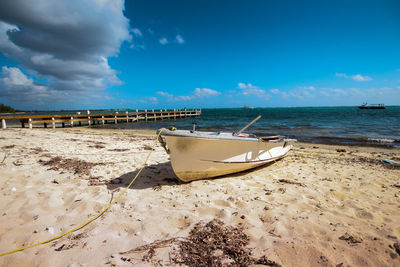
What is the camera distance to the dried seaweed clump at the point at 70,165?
490 cm

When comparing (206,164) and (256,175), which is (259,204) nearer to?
(206,164)

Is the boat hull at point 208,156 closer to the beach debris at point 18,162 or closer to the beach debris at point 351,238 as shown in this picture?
the beach debris at point 351,238

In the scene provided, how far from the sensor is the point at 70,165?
5277 mm

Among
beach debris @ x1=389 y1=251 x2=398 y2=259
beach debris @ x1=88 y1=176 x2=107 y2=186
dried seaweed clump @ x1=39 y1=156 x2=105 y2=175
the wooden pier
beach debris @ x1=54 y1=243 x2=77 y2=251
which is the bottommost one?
beach debris @ x1=389 y1=251 x2=398 y2=259

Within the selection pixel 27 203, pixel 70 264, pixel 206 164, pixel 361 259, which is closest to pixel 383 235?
pixel 361 259

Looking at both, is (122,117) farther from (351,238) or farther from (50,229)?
(351,238)

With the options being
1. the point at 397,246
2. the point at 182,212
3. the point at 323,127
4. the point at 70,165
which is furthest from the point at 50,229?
the point at 323,127

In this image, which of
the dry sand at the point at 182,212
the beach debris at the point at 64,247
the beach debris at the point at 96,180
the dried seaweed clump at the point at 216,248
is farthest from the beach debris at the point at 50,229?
the dried seaweed clump at the point at 216,248

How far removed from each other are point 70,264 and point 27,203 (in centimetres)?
196

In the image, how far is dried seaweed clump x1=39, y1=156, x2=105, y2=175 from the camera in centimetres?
490

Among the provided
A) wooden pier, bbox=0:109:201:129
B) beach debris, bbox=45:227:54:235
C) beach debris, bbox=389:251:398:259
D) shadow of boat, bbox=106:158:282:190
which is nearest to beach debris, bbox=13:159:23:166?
shadow of boat, bbox=106:158:282:190

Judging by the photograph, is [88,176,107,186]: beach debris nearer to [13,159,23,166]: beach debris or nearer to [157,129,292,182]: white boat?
[157,129,292,182]: white boat

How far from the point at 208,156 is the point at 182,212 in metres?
1.63

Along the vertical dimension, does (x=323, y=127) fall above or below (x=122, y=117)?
below
